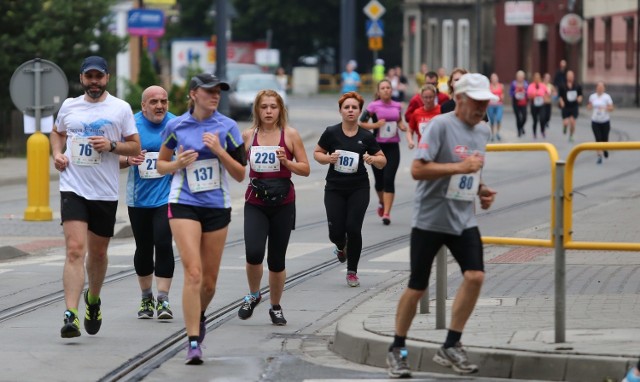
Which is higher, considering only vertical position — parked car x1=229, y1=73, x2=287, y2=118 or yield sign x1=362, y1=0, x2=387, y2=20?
yield sign x1=362, y1=0, x2=387, y2=20

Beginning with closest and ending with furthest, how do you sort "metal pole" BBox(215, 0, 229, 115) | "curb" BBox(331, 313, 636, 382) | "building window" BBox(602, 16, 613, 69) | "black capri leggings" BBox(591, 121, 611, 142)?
"curb" BBox(331, 313, 636, 382)
"black capri leggings" BBox(591, 121, 611, 142)
"metal pole" BBox(215, 0, 229, 115)
"building window" BBox(602, 16, 613, 69)

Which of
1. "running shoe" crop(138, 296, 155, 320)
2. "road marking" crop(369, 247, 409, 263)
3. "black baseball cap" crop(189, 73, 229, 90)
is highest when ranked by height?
"black baseball cap" crop(189, 73, 229, 90)

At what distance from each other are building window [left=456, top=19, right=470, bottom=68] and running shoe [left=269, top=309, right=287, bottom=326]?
64.7m

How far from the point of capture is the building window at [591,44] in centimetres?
6366

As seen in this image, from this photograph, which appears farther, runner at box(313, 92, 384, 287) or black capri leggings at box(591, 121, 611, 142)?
black capri leggings at box(591, 121, 611, 142)

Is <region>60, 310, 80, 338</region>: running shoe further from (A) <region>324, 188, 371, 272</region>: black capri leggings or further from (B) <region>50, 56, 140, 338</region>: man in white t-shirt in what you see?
(A) <region>324, 188, 371, 272</region>: black capri leggings

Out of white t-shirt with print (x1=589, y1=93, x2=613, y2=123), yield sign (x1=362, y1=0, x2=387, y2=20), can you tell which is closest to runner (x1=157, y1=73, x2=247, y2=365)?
white t-shirt with print (x1=589, y1=93, x2=613, y2=123)

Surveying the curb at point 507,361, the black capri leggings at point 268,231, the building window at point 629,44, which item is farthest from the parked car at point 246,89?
the curb at point 507,361

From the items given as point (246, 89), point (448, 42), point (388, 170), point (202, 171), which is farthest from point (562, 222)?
point (448, 42)

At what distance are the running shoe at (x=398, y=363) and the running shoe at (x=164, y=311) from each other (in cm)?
297

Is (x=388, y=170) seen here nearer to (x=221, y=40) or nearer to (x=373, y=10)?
(x=221, y=40)

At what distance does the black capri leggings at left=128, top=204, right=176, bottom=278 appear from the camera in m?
11.6

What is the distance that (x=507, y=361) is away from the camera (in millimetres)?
8898

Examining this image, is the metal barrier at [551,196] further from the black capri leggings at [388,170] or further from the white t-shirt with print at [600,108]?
the white t-shirt with print at [600,108]
